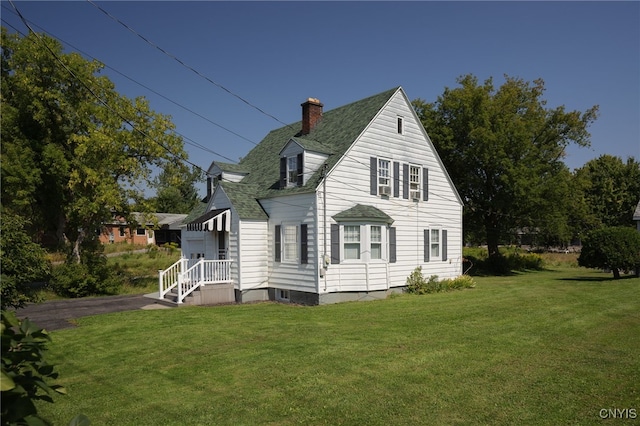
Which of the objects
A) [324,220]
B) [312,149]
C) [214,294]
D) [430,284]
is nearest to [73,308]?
[214,294]

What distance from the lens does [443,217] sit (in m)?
23.9

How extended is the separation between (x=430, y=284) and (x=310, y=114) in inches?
423

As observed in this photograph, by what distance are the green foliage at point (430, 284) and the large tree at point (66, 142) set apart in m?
12.7

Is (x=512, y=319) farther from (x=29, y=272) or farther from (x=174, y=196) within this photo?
(x=174, y=196)

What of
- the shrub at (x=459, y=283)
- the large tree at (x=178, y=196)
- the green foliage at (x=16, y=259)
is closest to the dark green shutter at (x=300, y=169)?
the shrub at (x=459, y=283)

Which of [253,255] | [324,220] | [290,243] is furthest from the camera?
[253,255]

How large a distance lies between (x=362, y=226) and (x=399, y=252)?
120 inches

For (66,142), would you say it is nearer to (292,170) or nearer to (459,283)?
(292,170)

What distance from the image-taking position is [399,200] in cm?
2120

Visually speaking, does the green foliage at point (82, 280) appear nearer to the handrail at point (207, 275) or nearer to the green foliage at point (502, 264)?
the handrail at point (207, 275)

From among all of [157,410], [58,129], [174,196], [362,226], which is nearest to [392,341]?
[157,410]

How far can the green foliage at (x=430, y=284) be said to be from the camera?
2105cm

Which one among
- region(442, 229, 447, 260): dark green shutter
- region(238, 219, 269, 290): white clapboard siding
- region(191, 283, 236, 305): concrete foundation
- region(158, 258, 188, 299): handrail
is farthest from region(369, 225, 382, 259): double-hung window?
region(158, 258, 188, 299): handrail

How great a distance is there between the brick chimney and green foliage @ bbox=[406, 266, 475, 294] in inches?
364
